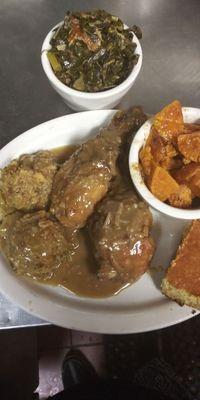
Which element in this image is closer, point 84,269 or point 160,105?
point 84,269

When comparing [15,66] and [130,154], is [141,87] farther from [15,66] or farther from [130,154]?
[130,154]

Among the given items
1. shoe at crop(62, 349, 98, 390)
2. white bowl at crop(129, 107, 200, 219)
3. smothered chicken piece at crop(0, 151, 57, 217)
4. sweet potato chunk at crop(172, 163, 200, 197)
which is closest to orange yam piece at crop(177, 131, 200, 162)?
sweet potato chunk at crop(172, 163, 200, 197)

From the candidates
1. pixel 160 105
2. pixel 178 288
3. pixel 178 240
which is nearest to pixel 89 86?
pixel 160 105

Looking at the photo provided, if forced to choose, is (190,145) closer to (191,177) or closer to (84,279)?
(191,177)

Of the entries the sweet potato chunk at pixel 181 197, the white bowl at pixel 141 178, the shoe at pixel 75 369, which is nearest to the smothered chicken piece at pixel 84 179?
the white bowl at pixel 141 178

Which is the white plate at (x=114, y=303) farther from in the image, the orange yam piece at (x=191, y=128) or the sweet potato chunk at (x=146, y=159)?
the orange yam piece at (x=191, y=128)

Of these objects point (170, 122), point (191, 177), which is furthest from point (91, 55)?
point (191, 177)

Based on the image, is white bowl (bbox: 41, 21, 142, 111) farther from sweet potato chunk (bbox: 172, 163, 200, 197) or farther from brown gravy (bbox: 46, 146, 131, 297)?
brown gravy (bbox: 46, 146, 131, 297)
